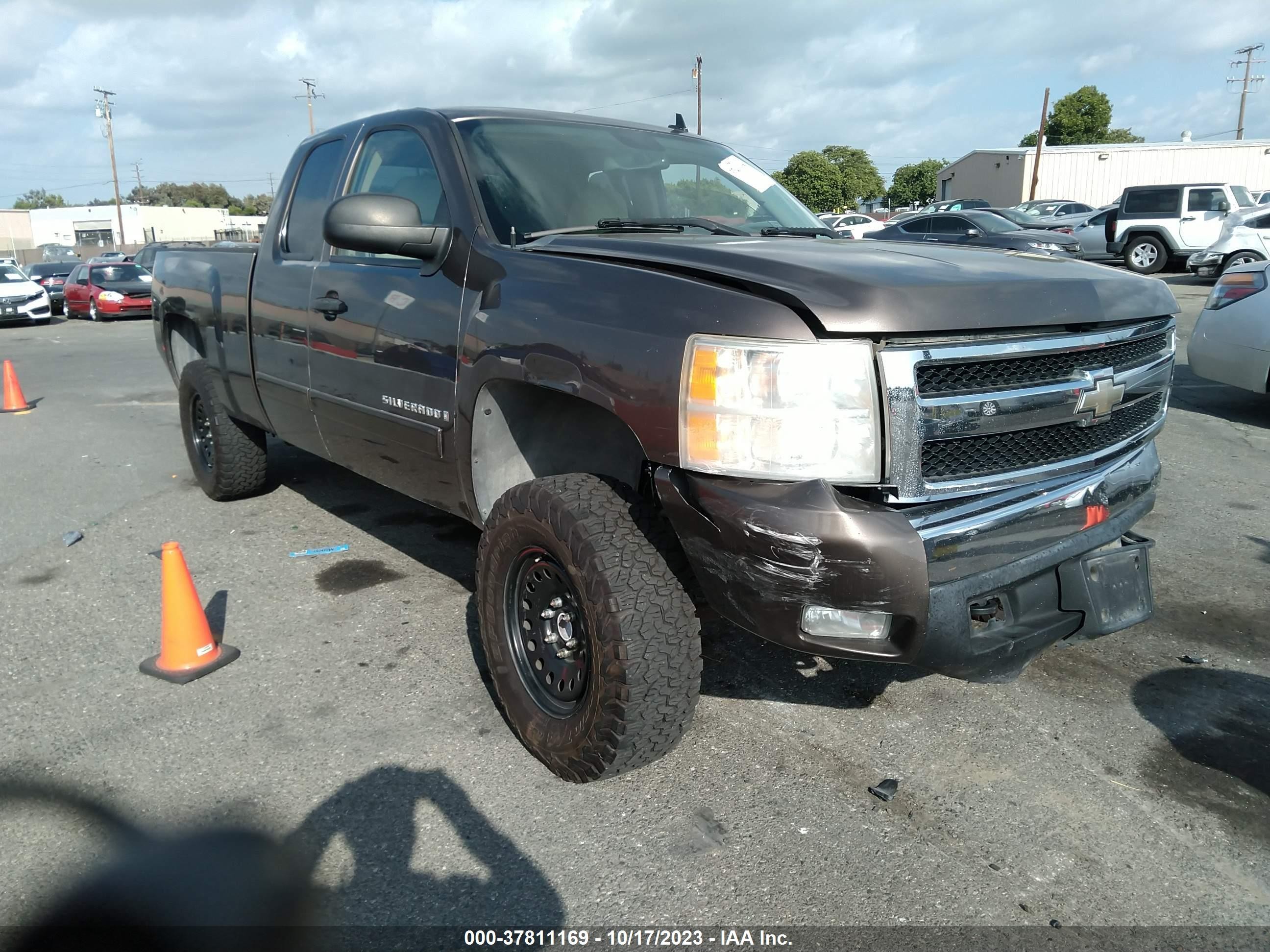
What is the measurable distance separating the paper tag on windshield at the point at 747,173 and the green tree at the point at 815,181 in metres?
62.8

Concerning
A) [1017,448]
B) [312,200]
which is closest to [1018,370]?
[1017,448]

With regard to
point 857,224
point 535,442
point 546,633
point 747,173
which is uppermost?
point 857,224

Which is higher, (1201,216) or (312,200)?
(1201,216)

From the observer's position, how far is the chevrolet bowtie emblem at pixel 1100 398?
2570 millimetres

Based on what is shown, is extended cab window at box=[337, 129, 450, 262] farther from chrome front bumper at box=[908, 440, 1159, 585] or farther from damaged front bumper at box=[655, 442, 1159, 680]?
chrome front bumper at box=[908, 440, 1159, 585]

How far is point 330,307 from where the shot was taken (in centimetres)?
374

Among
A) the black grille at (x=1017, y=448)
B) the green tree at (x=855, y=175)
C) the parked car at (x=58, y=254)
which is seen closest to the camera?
the black grille at (x=1017, y=448)

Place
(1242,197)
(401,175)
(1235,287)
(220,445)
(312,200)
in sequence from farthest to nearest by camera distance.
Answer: (1242,197) < (1235,287) < (220,445) < (312,200) < (401,175)

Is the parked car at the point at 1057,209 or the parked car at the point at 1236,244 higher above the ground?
the parked car at the point at 1057,209

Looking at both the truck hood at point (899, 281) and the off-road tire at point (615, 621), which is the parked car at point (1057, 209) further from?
the off-road tire at point (615, 621)

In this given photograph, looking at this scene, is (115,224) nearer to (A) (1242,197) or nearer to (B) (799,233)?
(A) (1242,197)

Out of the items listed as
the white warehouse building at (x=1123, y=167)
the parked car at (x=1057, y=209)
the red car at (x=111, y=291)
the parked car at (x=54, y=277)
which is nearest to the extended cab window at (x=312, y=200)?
the red car at (x=111, y=291)

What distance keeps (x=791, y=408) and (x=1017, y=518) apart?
0.69 meters

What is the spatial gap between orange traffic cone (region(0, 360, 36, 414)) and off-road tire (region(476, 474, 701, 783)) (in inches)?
351
